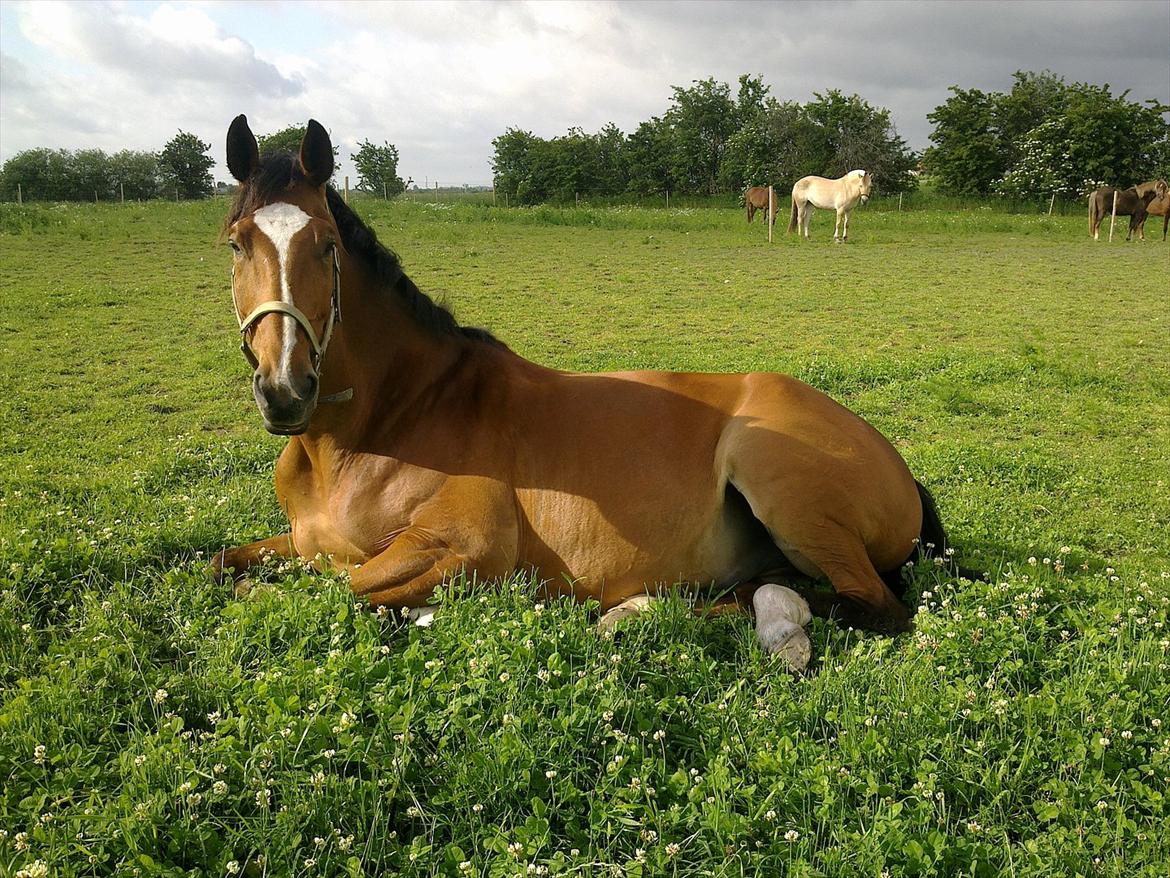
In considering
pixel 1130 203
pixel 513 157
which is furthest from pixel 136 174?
pixel 1130 203

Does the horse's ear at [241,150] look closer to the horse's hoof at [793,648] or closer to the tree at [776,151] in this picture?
the horse's hoof at [793,648]

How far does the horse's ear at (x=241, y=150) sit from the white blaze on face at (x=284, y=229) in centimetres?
32

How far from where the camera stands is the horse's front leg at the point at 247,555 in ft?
13.6

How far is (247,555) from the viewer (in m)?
4.29

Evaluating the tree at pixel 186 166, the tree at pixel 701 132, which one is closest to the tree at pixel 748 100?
the tree at pixel 701 132

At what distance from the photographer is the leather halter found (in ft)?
11.0

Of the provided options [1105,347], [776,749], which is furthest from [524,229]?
[776,749]

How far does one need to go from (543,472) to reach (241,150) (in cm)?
205

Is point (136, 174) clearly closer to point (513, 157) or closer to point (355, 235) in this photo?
point (513, 157)

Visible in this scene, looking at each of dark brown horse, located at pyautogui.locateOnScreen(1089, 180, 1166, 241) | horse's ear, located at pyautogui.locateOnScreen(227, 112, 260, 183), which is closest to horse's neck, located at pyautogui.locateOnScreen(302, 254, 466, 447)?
horse's ear, located at pyautogui.locateOnScreen(227, 112, 260, 183)

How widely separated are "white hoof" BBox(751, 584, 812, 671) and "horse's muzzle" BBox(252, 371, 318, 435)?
7.22 feet

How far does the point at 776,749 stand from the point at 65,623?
3.19 metres

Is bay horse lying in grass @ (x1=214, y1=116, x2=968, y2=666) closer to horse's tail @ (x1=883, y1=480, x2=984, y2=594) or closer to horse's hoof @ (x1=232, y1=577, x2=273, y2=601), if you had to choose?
horse's tail @ (x1=883, y1=480, x2=984, y2=594)

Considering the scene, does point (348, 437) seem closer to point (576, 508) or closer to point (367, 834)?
point (576, 508)
